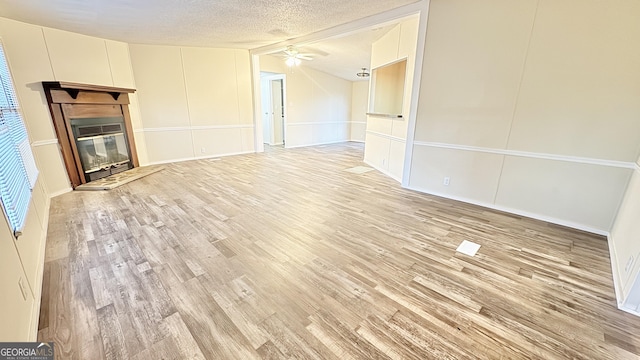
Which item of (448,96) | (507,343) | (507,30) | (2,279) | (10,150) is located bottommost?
(507,343)

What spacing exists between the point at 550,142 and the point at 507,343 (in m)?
2.53

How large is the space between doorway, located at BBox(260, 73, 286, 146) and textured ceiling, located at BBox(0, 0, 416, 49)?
3.55 meters

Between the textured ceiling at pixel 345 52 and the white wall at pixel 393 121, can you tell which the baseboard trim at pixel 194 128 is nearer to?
the textured ceiling at pixel 345 52

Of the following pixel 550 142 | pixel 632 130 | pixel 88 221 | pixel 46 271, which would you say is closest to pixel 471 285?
pixel 550 142

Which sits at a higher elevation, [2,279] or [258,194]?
[2,279]

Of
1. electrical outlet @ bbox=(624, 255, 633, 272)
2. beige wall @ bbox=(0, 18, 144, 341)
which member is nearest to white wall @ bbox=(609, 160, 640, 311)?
electrical outlet @ bbox=(624, 255, 633, 272)

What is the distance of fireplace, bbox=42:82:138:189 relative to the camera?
3.87 meters

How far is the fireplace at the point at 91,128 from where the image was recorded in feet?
12.7

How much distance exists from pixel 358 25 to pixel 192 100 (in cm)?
423

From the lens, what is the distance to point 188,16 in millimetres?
3707

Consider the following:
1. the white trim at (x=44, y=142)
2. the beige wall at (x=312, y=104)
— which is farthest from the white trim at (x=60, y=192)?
the beige wall at (x=312, y=104)

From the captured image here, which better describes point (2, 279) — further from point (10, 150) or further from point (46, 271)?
A: point (10, 150)

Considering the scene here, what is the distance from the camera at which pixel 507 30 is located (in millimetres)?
2938

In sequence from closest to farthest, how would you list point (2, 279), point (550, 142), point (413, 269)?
point (2, 279) → point (413, 269) → point (550, 142)
